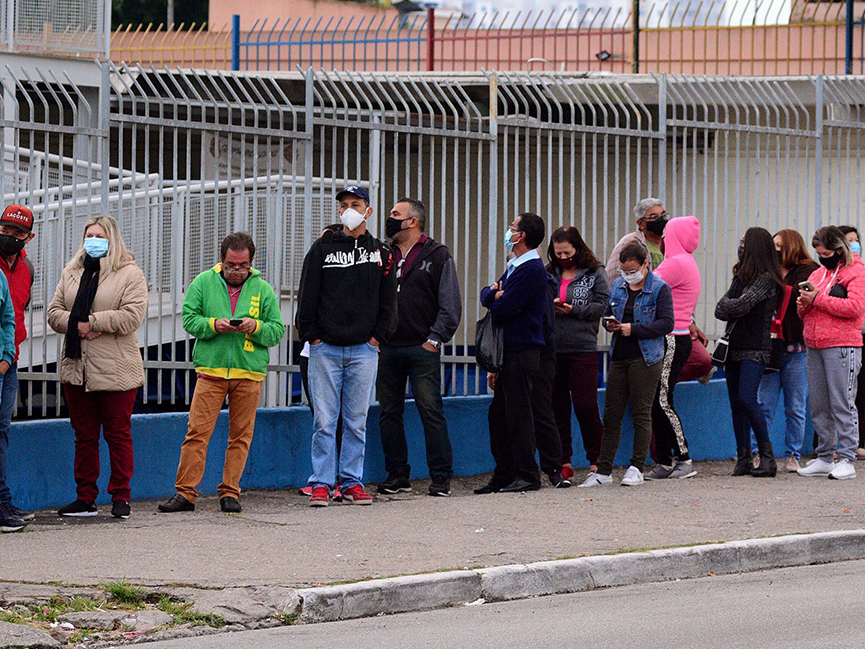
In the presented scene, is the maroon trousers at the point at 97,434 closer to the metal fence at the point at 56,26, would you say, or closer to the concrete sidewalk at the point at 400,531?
the concrete sidewalk at the point at 400,531

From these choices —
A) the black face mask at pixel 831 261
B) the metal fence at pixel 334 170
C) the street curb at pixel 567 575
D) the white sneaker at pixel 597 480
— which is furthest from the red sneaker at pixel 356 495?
the black face mask at pixel 831 261

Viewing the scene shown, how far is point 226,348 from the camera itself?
853 centimetres

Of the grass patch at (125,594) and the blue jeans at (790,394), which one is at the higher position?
the blue jeans at (790,394)

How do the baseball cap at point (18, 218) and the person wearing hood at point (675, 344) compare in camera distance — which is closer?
the baseball cap at point (18, 218)

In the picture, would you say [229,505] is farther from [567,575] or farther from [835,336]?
[835,336]

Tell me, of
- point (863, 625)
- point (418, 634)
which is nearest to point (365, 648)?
point (418, 634)

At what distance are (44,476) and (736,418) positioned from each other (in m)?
4.95

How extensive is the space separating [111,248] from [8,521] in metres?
1.72

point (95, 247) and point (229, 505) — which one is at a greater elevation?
point (95, 247)

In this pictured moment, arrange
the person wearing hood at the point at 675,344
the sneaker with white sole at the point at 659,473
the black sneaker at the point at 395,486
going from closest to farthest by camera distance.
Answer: the black sneaker at the point at 395,486, the person wearing hood at the point at 675,344, the sneaker with white sole at the point at 659,473

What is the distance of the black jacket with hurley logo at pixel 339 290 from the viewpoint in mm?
8672

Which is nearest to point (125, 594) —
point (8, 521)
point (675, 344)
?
point (8, 521)

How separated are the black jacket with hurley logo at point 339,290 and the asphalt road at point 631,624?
2.65 metres

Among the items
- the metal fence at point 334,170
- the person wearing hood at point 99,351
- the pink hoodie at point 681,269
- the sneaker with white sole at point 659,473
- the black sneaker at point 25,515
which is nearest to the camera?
the black sneaker at point 25,515
